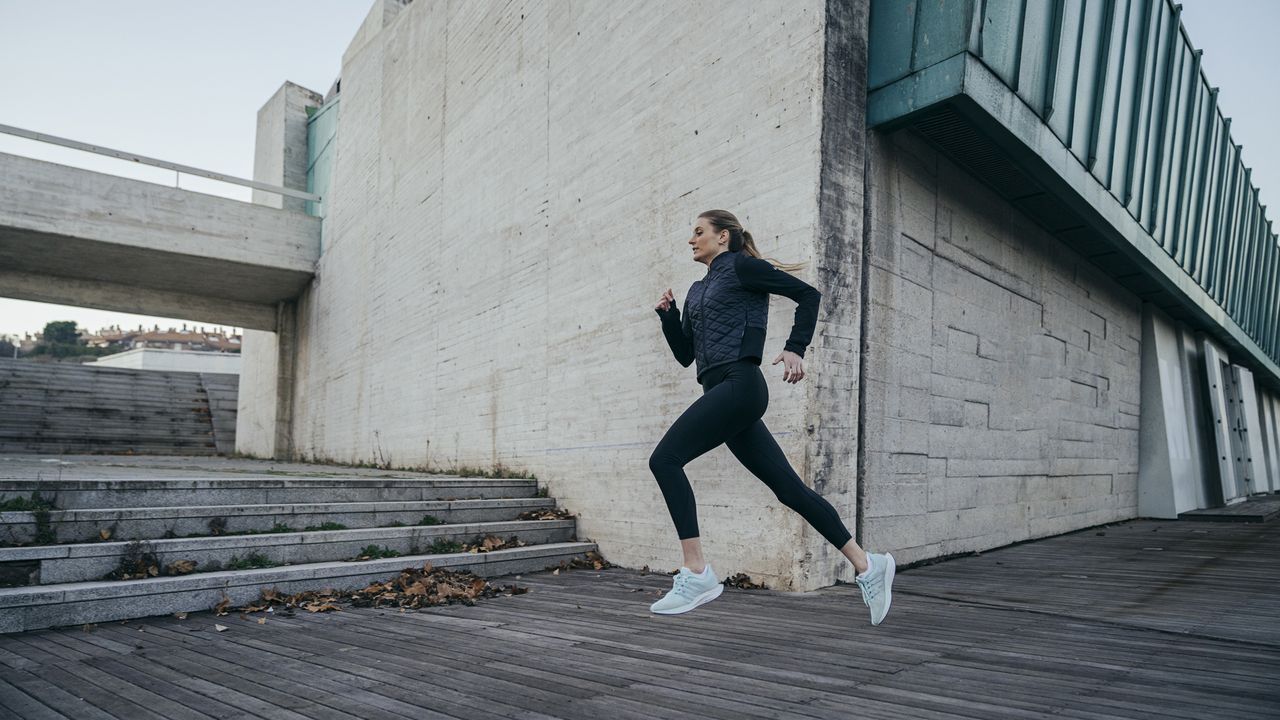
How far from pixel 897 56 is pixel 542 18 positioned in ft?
13.9

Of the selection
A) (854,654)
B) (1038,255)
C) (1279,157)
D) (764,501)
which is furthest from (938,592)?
(1279,157)

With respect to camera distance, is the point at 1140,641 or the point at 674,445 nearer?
the point at 1140,641

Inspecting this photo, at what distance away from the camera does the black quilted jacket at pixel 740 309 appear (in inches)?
151

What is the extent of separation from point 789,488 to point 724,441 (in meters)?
0.40

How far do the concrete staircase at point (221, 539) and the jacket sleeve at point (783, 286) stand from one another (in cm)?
298

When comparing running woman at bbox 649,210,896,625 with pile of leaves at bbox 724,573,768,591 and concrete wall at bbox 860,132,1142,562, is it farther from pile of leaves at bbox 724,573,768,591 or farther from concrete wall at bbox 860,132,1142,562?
concrete wall at bbox 860,132,1142,562

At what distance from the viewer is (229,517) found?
508 centimetres

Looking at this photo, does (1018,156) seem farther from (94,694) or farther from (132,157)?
(132,157)

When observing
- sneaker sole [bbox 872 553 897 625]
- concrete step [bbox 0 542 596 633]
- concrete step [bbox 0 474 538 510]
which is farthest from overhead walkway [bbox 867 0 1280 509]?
concrete step [bbox 0 474 538 510]

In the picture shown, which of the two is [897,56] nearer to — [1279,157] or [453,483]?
[453,483]

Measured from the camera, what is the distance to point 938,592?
186 inches

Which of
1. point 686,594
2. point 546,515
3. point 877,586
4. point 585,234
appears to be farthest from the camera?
point 585,234

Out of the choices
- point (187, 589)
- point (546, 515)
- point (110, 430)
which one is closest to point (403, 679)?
point (187, 589)

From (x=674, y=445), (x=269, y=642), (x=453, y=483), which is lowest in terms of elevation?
(x=269, y=642)
